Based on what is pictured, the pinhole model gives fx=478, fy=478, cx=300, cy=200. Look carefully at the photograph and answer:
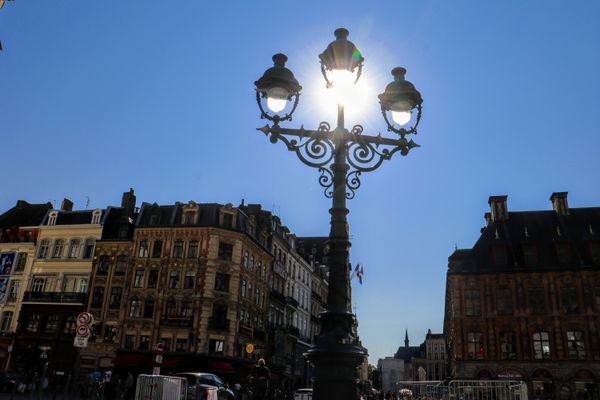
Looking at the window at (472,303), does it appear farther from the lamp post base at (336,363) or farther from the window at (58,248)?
the lamp post base at (336,363)

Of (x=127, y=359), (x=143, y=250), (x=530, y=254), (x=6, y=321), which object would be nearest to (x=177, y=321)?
(x=127, y=359)

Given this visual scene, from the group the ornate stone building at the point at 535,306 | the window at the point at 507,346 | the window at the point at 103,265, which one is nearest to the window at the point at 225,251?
the window at the point at 103,265

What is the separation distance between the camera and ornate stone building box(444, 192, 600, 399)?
3856cm

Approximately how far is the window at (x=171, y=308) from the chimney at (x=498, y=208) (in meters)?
30.7

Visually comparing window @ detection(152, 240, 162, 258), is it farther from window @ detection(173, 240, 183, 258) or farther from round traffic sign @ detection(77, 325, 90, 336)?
round traffic sign @ detection(77, 325, 90, 336)

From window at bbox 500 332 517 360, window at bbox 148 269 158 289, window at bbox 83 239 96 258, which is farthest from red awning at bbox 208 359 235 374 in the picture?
window at bbox 500 332 517 360

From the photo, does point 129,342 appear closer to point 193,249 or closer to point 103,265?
point 103,265

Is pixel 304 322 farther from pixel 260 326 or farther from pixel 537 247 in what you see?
pixel 537 247

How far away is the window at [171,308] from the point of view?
127ft

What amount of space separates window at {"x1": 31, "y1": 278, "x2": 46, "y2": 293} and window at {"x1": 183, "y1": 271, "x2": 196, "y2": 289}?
1473 cm

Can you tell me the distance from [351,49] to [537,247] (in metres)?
42.3

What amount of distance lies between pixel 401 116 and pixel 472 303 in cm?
3917

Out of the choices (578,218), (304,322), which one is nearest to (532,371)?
(578,218)

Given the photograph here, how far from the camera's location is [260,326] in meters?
44.9
